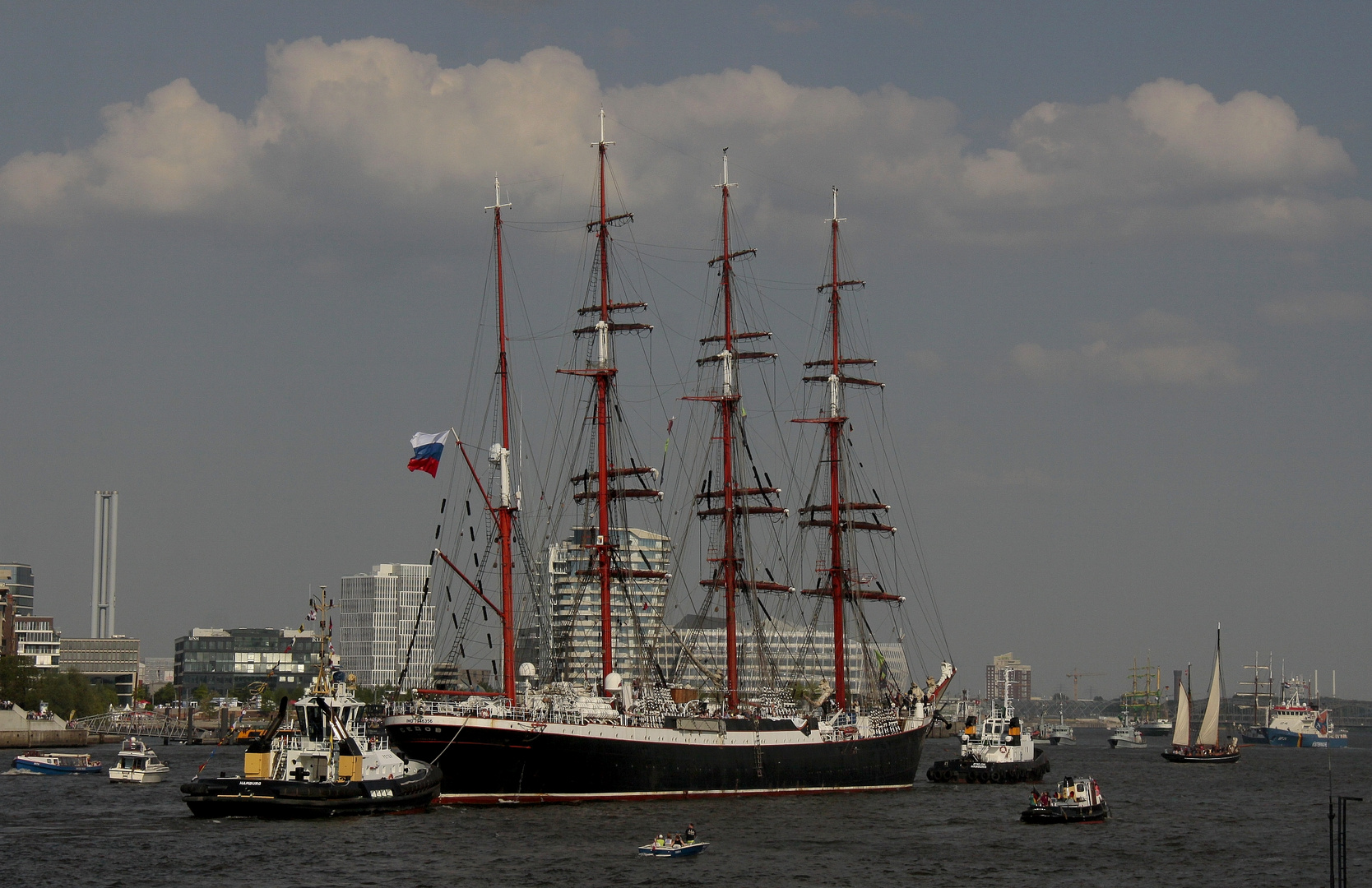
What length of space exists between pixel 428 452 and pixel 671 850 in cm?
3639

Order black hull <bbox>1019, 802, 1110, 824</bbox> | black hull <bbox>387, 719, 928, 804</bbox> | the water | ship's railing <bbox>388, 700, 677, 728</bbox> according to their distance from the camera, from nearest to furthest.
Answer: the water, black hull <bbox>1019, 802, 1110, 824</bbox>, black hull <bbox>387, 719, 928, 804</bbox>, ship's railing <bbox>388, 700, 677, 728</bbox>

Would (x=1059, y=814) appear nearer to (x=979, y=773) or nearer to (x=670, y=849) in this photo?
(x=670, y=849)

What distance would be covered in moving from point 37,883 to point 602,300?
59.1 metres

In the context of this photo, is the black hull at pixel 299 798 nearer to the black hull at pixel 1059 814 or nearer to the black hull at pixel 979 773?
the black hull at pixel 1059 814

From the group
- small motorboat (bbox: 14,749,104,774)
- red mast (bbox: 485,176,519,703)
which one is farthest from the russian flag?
small motorboat (bbox: 14,749,104,774)

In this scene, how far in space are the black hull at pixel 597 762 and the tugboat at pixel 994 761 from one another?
2582 cm

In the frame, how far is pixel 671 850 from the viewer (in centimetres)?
7512

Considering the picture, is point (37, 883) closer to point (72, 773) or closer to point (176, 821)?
point (176, 821)

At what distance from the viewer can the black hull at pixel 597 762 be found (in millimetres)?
94500

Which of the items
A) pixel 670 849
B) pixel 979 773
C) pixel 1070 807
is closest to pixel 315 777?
pixel 670 849

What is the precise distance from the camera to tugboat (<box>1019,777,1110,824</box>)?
310ft

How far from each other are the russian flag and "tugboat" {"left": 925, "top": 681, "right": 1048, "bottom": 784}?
56.6 m

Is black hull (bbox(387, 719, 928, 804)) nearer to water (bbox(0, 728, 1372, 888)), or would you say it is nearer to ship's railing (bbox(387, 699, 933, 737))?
ship's railing (bbox(387, 699, 933, 737))

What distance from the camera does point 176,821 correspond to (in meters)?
93.6
